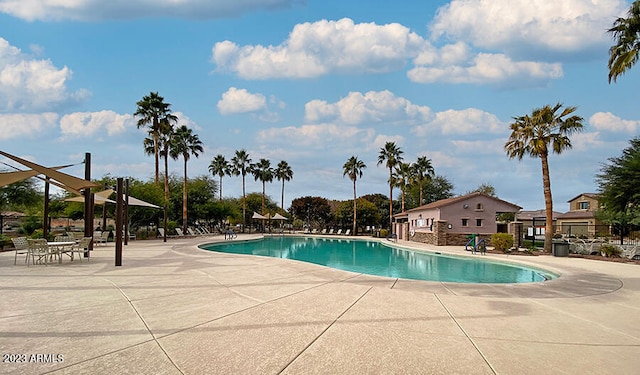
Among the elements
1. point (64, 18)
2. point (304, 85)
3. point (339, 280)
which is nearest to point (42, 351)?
point (339, 280)

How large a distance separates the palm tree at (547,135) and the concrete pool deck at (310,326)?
40.9 ft

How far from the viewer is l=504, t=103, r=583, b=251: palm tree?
19516 millimetres

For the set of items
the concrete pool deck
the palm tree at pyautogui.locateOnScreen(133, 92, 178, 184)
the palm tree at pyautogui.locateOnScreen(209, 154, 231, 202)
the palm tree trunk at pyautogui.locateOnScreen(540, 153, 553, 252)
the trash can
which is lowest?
the trash can

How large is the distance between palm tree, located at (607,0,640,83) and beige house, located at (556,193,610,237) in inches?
1163

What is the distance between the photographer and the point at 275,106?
2339 centimetres

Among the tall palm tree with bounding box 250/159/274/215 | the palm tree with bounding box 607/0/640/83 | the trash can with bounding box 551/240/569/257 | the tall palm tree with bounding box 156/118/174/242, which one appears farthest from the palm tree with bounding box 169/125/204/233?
the palm tree with bounding box 607/0/640/83

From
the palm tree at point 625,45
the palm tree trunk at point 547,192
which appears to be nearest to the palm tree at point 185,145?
the palm tree trunk at point 547,192

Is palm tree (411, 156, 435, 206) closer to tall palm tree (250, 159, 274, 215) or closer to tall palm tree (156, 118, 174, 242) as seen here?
tall palm tree (250, 159, 274, 215)

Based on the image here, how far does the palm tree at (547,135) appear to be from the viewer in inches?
768

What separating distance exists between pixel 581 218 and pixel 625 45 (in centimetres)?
3649

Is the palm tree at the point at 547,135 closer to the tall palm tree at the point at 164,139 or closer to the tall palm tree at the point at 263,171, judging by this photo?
the tall palm tree at the point at 164,139

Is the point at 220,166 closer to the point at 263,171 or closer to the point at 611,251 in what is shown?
the point at 263,171

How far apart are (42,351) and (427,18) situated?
49.7 ft

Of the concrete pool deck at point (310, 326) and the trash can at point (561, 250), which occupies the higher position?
the concrete pool deck at point (310, 326)
